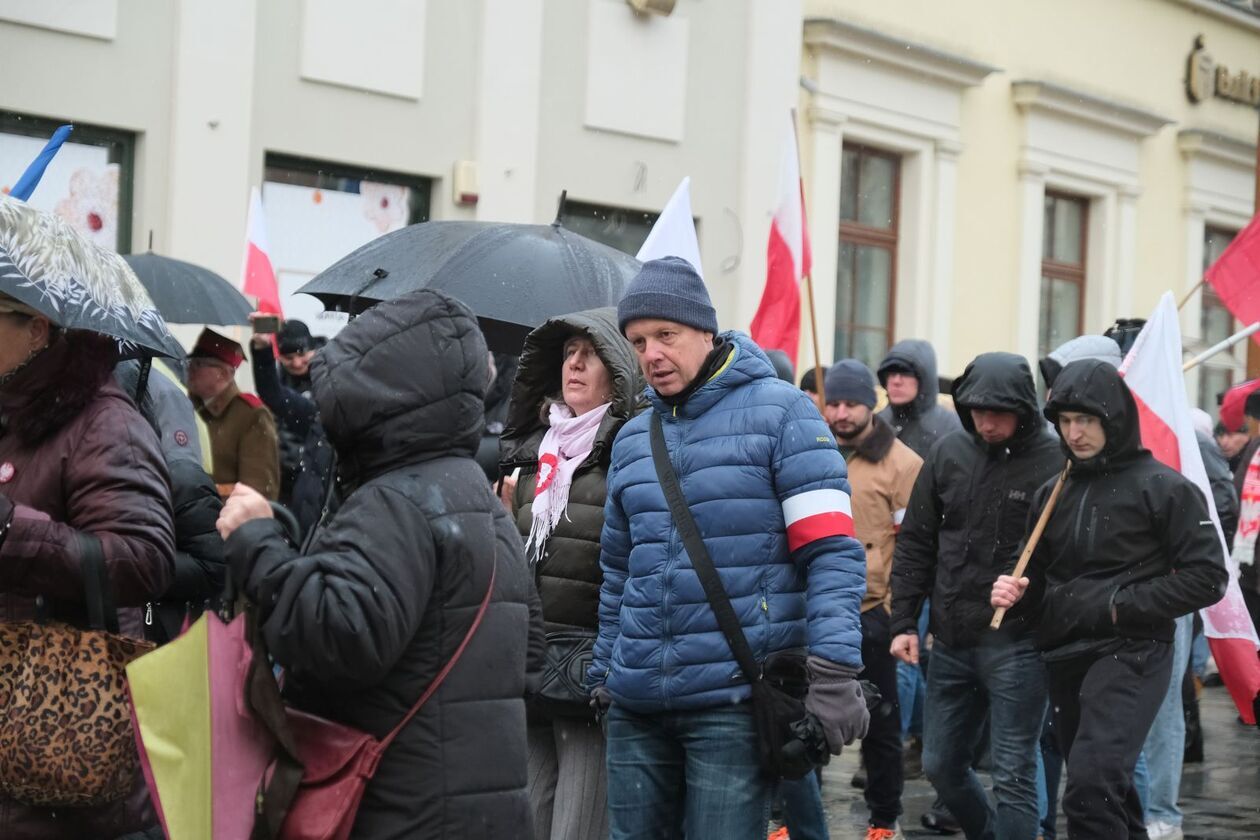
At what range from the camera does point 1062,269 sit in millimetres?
20734

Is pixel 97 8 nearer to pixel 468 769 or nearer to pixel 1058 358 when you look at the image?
pixel 1058 358

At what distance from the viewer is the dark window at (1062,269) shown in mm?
20422

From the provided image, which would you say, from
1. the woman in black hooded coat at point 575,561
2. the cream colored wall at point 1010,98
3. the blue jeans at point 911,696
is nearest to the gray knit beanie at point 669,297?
the woman in black hooded coat at point 575,561

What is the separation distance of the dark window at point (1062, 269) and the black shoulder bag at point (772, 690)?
52.5ft

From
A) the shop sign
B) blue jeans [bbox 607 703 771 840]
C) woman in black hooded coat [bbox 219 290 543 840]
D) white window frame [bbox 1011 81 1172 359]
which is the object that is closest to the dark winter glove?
blue jeans [bbox 607 703 771 840]

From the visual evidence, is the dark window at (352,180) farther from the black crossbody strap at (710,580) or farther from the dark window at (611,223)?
the black crossbody strap at (710,580)

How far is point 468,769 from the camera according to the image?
11.8 feet

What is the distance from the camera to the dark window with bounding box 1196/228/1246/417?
898 inches

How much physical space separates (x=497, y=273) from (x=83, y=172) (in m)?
5.94

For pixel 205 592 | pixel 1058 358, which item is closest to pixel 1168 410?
pixel 1058 358

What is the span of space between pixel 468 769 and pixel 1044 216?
17.4 m

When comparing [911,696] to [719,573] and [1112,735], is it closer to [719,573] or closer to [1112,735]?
[1112,735]

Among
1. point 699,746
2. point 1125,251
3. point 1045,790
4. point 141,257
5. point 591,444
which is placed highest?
point 1125,251

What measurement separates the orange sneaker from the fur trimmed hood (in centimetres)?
449
